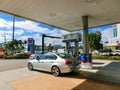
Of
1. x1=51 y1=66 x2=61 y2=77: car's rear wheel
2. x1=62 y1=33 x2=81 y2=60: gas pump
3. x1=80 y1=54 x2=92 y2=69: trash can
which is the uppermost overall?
x1=62 y1=33 x2=81 y2=60: gas pump

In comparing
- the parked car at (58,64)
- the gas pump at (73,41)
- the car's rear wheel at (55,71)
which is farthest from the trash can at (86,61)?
the gas pump at (73,41)

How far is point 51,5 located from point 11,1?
8.24 ft

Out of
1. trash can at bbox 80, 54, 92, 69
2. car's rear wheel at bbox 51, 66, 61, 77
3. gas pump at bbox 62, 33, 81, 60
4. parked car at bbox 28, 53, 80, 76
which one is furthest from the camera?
gas pump at bbox 62, 33, 81, 60

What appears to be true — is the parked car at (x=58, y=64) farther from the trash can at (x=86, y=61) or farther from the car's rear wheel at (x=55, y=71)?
the trash can at (x=86, y=61)

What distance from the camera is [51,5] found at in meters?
9.27

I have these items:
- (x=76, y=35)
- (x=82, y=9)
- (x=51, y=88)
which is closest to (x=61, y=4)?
(x=82, y=9)

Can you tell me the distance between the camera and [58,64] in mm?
9219

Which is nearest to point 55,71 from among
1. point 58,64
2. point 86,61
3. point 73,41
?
point 58,64

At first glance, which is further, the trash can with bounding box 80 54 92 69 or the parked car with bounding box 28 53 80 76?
the trash can with bounding box 80 54 92 69

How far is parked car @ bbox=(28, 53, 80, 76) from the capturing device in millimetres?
8992

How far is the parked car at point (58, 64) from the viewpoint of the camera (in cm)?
899

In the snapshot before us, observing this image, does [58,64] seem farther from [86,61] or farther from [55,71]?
[86,61]

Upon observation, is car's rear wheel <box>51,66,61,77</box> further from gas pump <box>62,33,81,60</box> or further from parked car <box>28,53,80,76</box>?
gas pump <box>62,33,81,60</box>

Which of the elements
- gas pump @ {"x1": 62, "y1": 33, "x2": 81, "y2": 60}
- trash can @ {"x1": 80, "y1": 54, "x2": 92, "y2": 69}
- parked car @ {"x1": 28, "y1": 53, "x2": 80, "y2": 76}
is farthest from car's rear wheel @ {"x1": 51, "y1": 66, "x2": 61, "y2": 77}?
gas pump @ {"x1": 62, "y1": 33, "x2": 81, "y2": 60}
